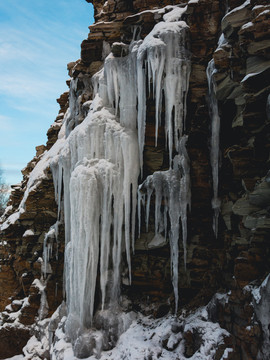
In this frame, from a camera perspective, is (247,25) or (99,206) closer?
(247,25)

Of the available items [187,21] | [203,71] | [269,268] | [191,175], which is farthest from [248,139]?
[187,21]

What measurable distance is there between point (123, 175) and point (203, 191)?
1.94 m

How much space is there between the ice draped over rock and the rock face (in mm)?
275

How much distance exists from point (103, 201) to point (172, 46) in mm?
3946

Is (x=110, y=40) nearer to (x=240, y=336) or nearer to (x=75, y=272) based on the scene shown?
(x=75, y=272)

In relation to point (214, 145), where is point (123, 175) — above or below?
below

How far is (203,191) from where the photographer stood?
21.8 ft

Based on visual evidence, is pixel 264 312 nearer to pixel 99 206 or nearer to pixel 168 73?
pixel 99 206

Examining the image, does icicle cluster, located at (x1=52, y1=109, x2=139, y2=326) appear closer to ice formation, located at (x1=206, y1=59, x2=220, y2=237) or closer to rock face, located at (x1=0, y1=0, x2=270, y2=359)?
rock face, located at (x1=0, y1=0, x2=270, y2=359)

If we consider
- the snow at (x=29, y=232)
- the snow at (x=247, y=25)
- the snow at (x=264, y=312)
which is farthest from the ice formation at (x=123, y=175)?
the snow at (x=29, y=232)

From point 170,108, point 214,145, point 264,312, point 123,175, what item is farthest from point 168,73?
point 264,312

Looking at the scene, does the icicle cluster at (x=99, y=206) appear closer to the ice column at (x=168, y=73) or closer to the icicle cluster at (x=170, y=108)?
the icicle cluster at (x=170, y=108)

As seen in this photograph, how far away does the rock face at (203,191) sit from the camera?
4.91 m

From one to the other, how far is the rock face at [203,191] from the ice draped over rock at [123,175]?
28 centimetres
